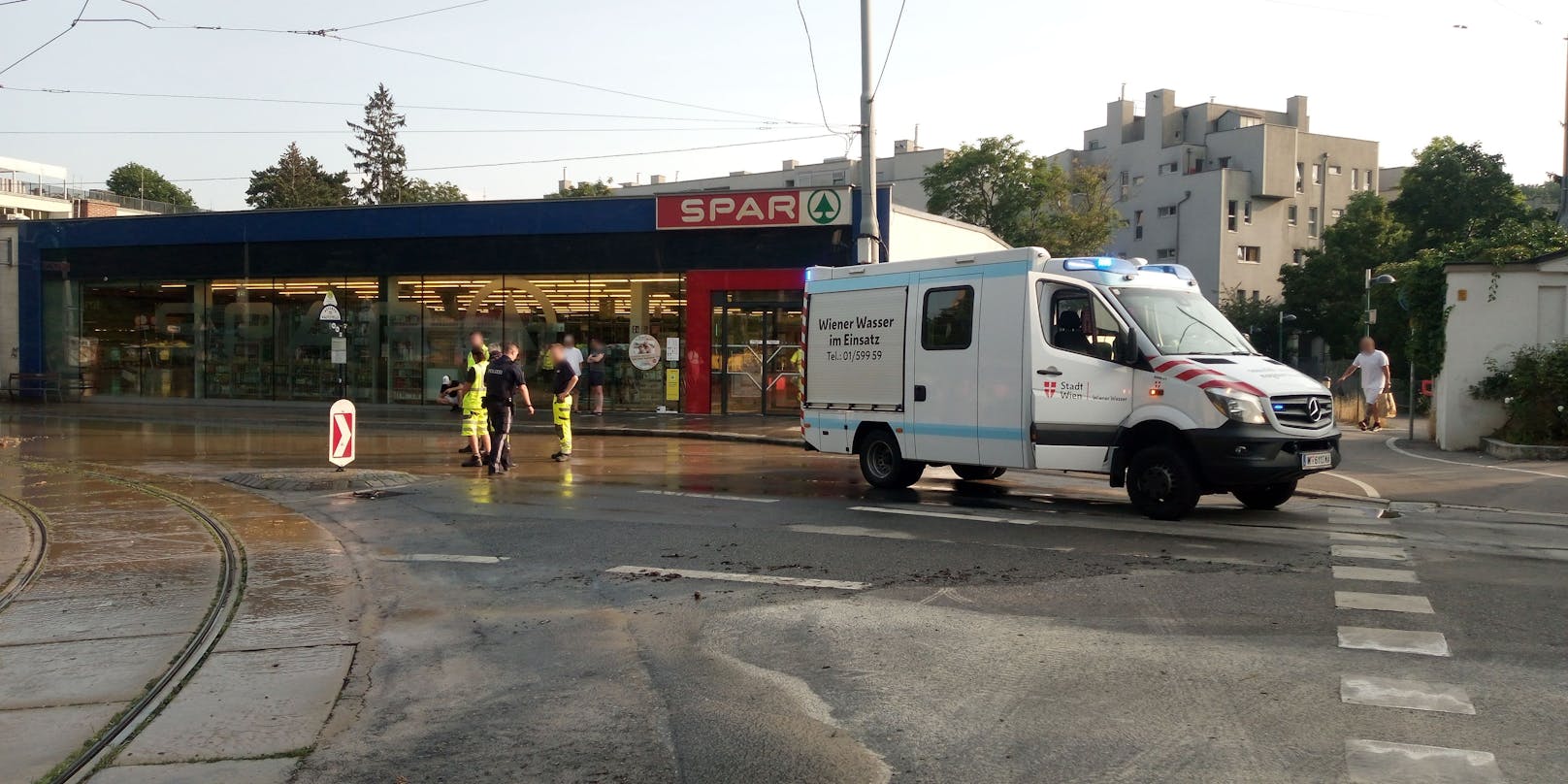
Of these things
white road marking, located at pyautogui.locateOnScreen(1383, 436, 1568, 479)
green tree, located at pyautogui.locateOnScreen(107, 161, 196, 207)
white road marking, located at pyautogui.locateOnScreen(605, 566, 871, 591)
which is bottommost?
white road marking, located at pyautogui.locateOnScreen(605, 566, 871, 591)

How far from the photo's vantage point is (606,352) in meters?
Answer: 28.0

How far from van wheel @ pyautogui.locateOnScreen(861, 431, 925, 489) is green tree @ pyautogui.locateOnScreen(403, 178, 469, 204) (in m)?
75.4

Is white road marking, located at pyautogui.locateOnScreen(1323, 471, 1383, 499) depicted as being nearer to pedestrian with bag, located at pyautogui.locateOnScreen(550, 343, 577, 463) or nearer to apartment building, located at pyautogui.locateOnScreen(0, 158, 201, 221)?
pedestrian with bag, located at pyautogui.locateOnScreen(550, 343, 577, 463)

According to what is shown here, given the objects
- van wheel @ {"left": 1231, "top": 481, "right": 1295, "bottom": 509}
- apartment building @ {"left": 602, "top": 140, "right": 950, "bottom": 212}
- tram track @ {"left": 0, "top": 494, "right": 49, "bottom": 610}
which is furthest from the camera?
apartment building @ {"left": 602, "top": 140, "right": 950, "bottom": 212}

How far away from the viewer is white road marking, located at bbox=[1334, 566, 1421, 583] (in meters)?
8.01

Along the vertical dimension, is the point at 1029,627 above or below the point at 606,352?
below

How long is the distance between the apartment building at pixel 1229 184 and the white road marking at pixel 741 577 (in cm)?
6318

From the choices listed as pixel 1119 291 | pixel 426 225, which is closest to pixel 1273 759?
pixel 1119 291

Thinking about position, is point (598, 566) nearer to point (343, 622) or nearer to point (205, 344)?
point (343, 622)

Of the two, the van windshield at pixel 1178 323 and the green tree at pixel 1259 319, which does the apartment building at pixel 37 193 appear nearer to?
the green tree at pixel 1259 319

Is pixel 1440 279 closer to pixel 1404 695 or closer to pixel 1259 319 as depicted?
pixel 1404 695

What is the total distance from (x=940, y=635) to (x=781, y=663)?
1.02 m

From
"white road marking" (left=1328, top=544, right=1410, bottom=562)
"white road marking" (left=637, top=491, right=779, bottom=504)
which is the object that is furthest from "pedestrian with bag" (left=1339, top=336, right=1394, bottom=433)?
"white road marking" (left=637, top=491, right=779, bottom=504)

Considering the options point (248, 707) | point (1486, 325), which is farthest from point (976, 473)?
point (248, 707)
